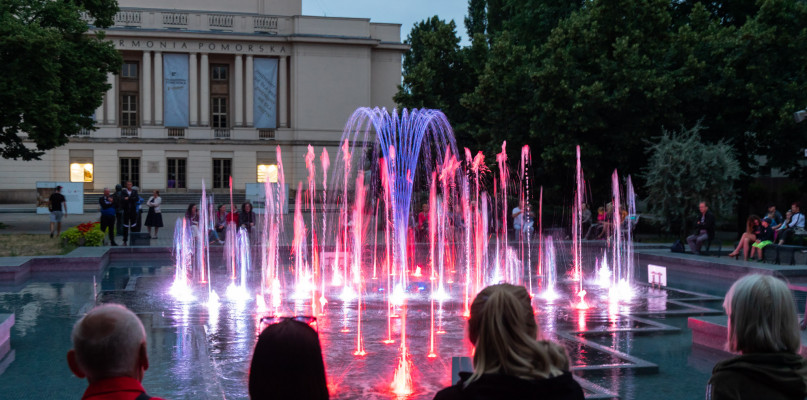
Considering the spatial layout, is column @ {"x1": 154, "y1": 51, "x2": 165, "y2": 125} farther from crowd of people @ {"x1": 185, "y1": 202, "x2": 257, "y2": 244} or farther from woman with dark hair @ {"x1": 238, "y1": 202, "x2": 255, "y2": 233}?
woman with dark hair @ {"x1": 238, "y1": 202, "x2": 255, "y2": 233}

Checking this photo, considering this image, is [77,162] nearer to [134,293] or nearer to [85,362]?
[134,293]

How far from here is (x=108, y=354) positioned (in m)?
2.68

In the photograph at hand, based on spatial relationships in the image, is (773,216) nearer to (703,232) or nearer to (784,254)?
(703,232)

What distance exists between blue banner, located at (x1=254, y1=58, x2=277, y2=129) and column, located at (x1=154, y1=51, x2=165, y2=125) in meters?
6.66

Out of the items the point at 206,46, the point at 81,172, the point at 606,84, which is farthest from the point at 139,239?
the point at 206,46

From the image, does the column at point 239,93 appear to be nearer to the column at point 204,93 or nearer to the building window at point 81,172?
the column at point 204,93

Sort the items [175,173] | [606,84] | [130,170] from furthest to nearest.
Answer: [175,173] < [130,170] < [606,84]

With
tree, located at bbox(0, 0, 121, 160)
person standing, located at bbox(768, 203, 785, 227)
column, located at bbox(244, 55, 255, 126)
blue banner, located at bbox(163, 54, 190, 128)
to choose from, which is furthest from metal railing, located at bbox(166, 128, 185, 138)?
person standing, located at bbox(768, 203, 785, 227)

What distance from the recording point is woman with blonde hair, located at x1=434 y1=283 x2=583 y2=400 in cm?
268

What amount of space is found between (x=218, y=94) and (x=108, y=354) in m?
57.7

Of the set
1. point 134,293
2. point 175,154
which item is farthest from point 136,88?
point 134,293

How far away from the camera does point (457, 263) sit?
69.6 ft

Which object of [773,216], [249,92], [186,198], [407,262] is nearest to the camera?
[773,216]

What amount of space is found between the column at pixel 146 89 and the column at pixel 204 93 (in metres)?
3.64
